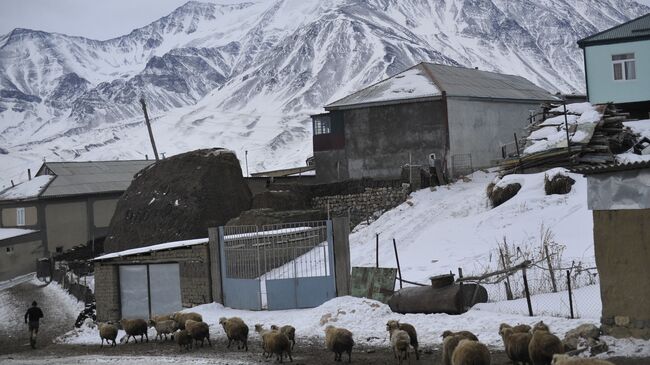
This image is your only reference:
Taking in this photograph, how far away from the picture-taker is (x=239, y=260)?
80.3 ft

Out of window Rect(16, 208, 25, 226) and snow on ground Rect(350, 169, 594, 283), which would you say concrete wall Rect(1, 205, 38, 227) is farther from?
snow on ground Rect(350, 169, 594, 283)

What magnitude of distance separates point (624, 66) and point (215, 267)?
74.3 ft

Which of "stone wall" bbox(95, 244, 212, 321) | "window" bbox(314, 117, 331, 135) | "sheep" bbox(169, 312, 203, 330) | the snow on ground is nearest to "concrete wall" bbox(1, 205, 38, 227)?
"window" bbox(314, 117, 331, 135)

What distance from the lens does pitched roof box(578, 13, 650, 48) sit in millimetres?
37250

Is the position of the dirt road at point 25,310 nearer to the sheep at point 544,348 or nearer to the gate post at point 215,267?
the gate post at point 215,267

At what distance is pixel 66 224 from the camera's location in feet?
194

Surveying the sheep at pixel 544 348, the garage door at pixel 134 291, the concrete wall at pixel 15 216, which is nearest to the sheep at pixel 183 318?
the garage door at pixel 134 291

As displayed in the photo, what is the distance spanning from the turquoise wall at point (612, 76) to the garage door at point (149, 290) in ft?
72.8

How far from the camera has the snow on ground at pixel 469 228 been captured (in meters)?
24.9

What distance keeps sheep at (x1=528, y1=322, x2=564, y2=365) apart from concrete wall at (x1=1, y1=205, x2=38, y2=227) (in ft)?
165

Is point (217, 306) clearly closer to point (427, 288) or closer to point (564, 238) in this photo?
point (427, 288)

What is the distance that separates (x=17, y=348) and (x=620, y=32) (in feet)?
95.1

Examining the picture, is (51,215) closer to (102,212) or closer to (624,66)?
(102,212)

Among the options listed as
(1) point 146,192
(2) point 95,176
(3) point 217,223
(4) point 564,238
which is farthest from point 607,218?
(2) point 95,176
